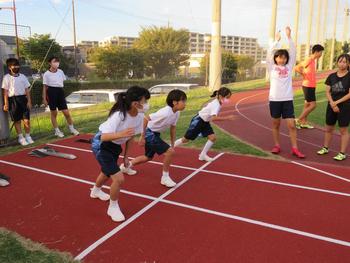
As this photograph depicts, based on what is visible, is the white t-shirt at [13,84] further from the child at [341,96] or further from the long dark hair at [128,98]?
the child at [341,96]

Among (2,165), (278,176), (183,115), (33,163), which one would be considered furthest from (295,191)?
(183,115)

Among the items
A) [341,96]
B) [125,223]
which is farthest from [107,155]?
[341,96]

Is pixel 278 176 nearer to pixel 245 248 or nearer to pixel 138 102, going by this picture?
pixel 245 248

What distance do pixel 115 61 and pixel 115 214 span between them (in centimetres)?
3776

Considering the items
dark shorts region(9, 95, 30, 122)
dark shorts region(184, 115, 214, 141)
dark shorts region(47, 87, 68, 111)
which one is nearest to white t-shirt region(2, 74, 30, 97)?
dark shorts region(9, 95, 30, 122)

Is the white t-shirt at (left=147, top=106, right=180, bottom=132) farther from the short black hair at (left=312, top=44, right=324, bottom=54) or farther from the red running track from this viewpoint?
the short black hair at (left=312, top=44, right=324, bottom=54)

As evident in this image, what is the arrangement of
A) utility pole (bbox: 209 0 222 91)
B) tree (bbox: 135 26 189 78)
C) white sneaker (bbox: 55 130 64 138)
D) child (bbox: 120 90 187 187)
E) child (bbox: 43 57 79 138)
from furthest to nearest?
1. tree (bbox: 135 26 189 78)
2. utility pole (bbox: 209 0 222 91)
3. white sneaker (bbox: 55 130 64 138)
4. child (bbox: 43 57 79 138)
5. child (bbox: 120 90 187 187)

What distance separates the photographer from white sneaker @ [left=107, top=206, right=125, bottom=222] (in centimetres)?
404

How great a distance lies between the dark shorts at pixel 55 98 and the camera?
8234mm

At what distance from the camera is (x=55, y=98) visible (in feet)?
27.2

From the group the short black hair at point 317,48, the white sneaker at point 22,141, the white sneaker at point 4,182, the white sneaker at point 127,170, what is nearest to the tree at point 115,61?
the white sneaker at point 22,141

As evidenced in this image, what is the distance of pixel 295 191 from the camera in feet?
16.5

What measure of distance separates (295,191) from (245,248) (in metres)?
1.90

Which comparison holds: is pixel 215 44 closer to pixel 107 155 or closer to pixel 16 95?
pixel 16 95
